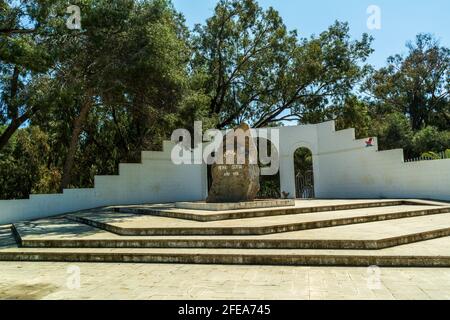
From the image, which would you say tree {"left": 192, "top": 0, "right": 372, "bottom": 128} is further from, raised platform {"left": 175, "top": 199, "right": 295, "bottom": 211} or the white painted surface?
raised platform {"left": 175, "top": 199, "right": 295, "bottom": 211}

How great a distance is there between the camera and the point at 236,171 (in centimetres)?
1187

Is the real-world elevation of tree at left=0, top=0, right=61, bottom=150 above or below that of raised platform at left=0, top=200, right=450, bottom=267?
above

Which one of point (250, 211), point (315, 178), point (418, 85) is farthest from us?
point (418, 85)

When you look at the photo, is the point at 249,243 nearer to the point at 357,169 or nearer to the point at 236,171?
the point at 236,171

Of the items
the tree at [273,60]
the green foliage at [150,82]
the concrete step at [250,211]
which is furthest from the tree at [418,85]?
the concrete step at [250,211]

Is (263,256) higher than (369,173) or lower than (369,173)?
lower

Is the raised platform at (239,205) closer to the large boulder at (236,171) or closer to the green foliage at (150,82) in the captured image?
the large boulder at (236,171)

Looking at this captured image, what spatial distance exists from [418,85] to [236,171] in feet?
85.6

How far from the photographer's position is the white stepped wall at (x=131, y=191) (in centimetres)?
1426

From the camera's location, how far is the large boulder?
1186 cm

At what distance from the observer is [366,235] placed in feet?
23.5

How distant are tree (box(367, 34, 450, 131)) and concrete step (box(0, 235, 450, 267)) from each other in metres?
27.2

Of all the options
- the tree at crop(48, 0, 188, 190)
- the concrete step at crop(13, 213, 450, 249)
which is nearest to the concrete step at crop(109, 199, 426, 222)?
the concrete step at crop(13, 213, 450, 249)

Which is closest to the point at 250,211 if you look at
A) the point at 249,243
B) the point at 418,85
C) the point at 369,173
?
the point at 249,243
